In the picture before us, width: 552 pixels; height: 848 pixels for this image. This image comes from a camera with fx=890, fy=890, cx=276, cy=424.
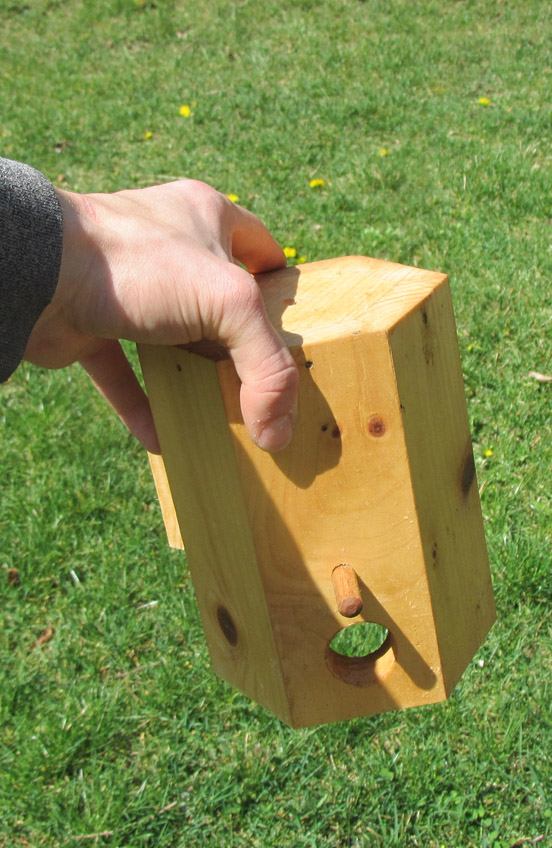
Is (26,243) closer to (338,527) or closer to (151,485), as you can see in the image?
(338,527)

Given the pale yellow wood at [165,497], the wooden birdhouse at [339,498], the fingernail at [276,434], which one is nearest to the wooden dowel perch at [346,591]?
the wooden birdhouse at [339,498]

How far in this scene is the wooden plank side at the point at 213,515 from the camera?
1.75 metres

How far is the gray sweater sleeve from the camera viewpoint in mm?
1510

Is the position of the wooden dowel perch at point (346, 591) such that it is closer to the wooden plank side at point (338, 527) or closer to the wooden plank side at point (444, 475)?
the wooden plank side at point (338, 527)

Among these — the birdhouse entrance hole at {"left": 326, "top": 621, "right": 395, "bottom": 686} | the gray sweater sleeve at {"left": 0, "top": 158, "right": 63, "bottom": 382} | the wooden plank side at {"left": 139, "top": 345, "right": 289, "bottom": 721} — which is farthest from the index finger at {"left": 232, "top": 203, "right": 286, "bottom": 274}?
the birdhouse entrance hole at {"left": 326, "top": 621, "right": 395, "bottom": 686}

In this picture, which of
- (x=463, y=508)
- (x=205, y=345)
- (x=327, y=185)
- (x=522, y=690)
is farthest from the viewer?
(x=327, y=185)

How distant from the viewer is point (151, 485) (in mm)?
3707

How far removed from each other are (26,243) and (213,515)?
677 millimetres

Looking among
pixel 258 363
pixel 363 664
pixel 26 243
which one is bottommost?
pixel 363 664

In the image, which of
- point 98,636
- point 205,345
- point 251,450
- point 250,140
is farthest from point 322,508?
point 250,140

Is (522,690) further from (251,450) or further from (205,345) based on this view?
(205,345)

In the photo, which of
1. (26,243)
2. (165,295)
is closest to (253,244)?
(165,295)

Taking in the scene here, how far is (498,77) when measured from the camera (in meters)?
6.00

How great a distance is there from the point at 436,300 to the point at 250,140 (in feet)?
13.9
